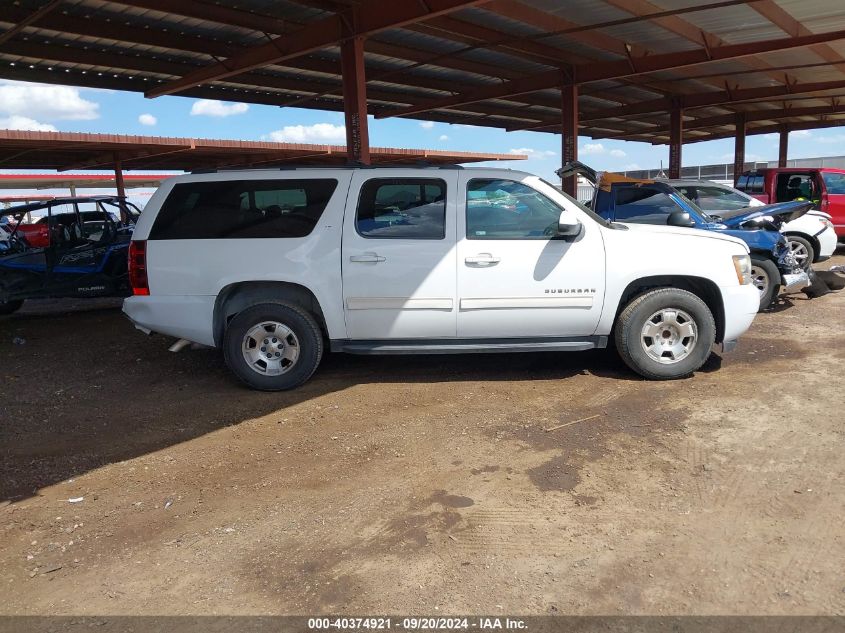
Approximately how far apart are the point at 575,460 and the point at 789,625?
1.70m

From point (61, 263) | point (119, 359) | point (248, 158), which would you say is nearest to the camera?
point (119, 359)

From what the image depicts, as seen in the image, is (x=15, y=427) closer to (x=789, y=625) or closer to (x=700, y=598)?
(x=700, y=598)

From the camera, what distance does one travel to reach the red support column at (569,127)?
15.3 metres

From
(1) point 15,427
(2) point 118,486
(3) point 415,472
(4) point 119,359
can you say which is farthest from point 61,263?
(3) point 415,472

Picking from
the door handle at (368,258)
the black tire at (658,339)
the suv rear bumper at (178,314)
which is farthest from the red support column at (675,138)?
the suv rear bumper at (178,314)

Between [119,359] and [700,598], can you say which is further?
[119,359]

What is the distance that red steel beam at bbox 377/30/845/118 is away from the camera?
11.9 m

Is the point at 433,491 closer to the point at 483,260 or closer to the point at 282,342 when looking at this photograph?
the point at 483,260

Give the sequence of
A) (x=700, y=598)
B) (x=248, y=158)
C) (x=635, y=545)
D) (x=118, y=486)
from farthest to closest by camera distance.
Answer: (x=248, y=158) < (x=118, y=486) < (x=635, y=545) < (x=700, y=598)

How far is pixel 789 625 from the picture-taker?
8.64 ft

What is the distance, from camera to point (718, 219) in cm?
864

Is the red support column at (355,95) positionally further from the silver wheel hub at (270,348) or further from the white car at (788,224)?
the white car at (788,224)

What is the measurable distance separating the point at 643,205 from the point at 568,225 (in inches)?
156

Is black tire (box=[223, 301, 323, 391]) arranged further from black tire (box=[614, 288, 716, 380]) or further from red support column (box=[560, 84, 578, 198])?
red support column (box=[560, 84, 578, 198])
